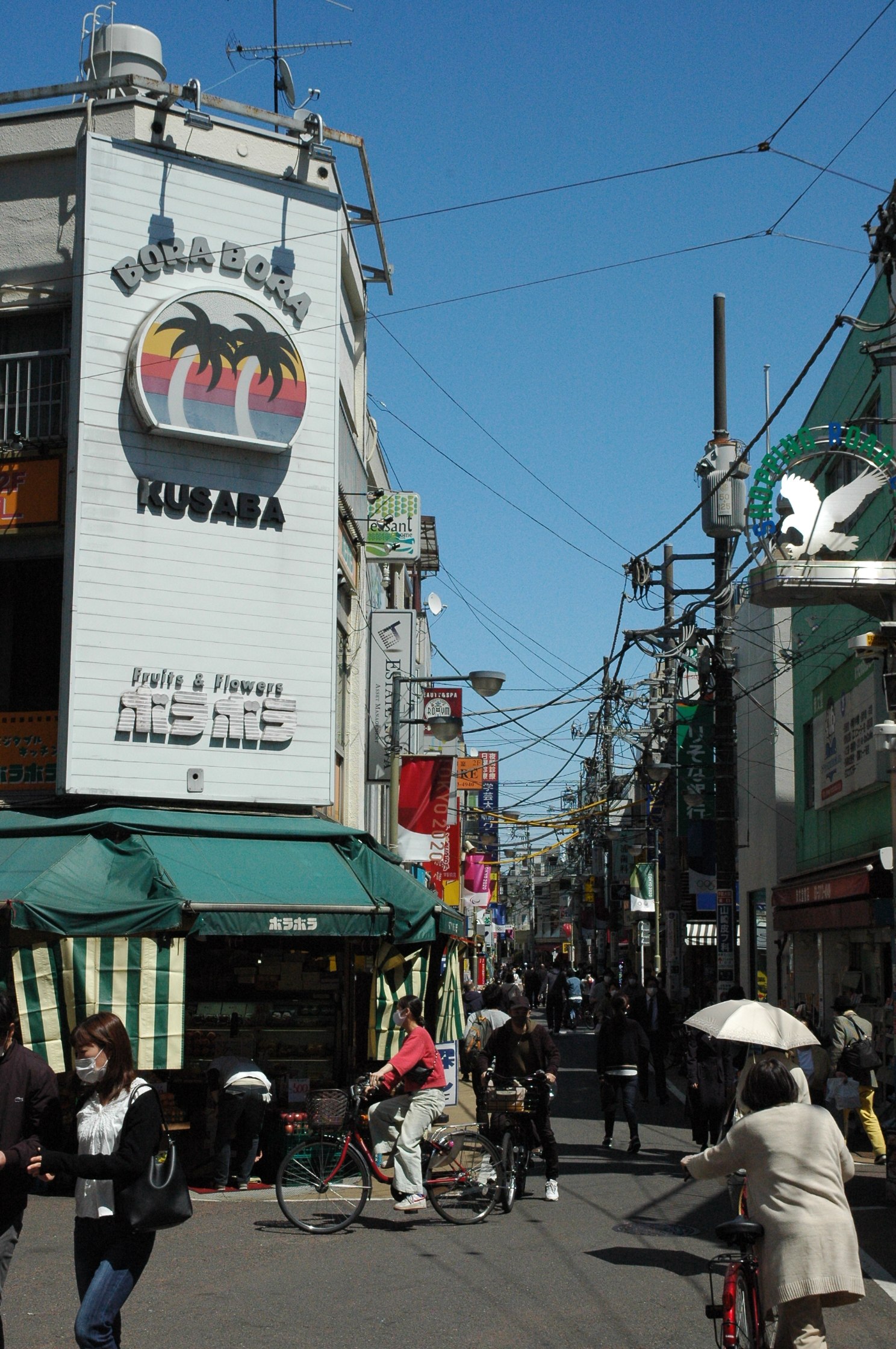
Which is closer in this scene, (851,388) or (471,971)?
(851,388)

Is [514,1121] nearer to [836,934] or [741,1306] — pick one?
[741,1306]

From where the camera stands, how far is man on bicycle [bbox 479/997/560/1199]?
12680mm

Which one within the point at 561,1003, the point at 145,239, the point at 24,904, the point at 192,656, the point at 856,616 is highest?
the point at 145,239

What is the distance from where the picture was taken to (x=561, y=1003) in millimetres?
37031

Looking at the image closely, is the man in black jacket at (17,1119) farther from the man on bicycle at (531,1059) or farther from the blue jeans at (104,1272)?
the man on bicycle at (531,1059)

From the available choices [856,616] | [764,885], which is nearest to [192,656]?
[856,616]

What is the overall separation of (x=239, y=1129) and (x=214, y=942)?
10.7 ft

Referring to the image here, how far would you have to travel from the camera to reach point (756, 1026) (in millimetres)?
9227

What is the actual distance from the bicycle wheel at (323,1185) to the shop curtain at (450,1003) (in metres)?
6.13

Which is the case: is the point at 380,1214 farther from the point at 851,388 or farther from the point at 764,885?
the point at 764,885

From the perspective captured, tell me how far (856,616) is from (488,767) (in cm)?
3628

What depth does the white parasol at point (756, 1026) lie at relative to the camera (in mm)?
9094

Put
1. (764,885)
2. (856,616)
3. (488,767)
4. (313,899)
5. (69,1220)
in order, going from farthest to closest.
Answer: (488,767) → (764,885) → (856,616) → (313,899) → (69,1220)

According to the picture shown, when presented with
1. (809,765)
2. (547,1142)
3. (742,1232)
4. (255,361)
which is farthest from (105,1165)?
(809,765)
